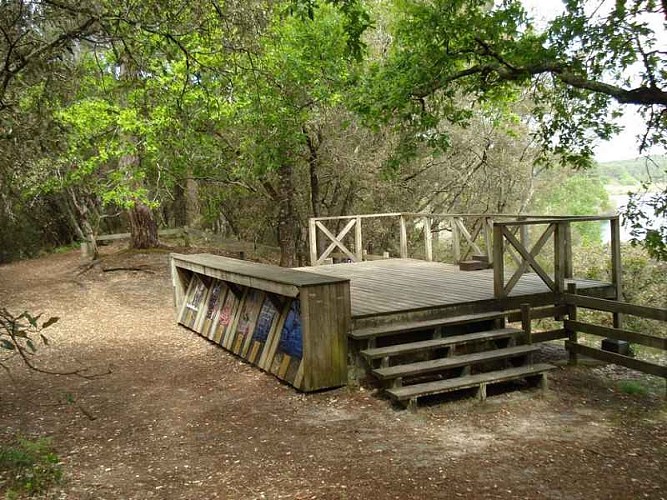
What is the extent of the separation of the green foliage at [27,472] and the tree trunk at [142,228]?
12.1 m

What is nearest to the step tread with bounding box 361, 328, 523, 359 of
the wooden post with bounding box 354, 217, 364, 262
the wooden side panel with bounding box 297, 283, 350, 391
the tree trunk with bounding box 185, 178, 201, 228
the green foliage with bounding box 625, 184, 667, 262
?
the wooden side panel with bounding box 297, 283, 350, 391

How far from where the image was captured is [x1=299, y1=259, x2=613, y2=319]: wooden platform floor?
6945 mm

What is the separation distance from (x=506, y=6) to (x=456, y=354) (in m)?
4.78

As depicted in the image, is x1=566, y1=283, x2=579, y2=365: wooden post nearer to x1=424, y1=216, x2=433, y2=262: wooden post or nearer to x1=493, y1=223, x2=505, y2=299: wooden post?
x1=493, y1=223, x2=505, y2=299: wooden post

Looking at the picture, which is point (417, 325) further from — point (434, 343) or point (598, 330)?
point (598, 330)

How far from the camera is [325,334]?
6.09 m

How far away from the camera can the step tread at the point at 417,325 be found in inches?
243

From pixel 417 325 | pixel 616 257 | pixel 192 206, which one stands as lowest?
pixel 417 325

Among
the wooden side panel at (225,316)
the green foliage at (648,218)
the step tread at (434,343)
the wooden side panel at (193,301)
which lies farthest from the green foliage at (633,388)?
the wooden side panel at (193,301)

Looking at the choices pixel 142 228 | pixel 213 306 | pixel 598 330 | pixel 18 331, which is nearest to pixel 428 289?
pixel 598 330

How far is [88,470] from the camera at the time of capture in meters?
4.54

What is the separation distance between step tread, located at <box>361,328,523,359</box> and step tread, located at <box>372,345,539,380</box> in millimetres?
143

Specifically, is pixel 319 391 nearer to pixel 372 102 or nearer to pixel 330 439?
pixel 330 439

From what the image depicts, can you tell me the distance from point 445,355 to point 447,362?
53 cm
